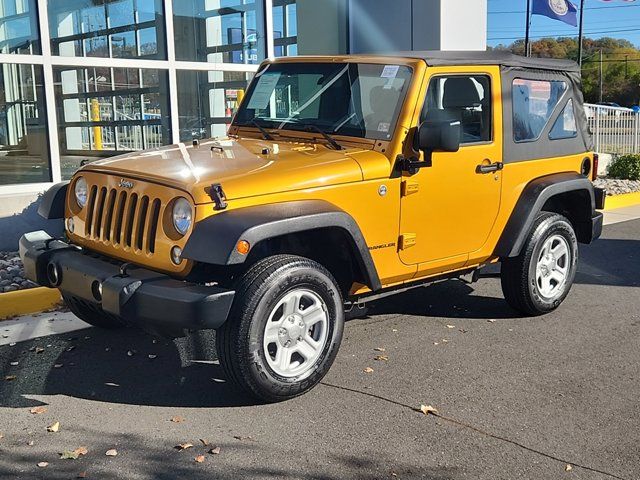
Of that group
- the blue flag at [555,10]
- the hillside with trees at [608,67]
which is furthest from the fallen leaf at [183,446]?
the hillside with trees at [608,67]

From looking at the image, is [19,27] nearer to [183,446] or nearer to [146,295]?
[146,295]

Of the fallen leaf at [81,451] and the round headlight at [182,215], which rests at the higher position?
the round headlight at [182,215]

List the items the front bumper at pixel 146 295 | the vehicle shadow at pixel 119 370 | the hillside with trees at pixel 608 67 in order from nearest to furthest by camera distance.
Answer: the front bumper at pixel 146 295 < the vehicle shadow at pixel 119 370 < the hillside with trees at pixel 608 67

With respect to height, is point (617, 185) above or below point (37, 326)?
below

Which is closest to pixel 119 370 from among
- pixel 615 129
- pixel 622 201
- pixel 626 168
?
pixel 622 201

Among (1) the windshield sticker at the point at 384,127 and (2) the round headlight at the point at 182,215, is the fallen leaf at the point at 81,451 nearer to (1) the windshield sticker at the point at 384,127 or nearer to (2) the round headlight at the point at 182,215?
(2) the round headlight at the point at 182,215

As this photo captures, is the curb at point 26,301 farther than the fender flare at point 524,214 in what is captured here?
Yes

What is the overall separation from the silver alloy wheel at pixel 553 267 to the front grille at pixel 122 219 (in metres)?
3.09

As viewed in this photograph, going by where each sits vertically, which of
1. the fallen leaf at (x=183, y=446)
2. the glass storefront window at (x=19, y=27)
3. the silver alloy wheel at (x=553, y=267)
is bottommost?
the fallen leaf at (x=183, y=446)

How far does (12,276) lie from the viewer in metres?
6.59

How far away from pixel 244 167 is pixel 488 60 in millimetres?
2124

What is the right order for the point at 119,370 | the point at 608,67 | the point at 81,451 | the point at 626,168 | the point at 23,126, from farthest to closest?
the point at 608,67 → the point at 626,168 → the point at 23,126 → the point at 119,370 → the point at 81,451

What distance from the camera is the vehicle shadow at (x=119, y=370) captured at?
4250mm

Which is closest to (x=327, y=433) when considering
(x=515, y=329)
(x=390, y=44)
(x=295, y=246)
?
(x=295, y=246)
